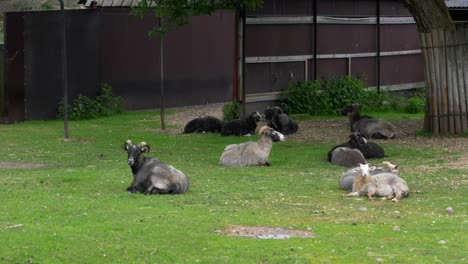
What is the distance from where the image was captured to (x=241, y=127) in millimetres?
22812

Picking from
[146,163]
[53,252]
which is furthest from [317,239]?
[146,163]

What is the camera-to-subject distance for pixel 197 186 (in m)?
14.6

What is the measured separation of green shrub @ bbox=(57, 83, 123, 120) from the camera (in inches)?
1042

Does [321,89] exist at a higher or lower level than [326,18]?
lower

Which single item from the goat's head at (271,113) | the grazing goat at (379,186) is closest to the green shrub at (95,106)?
the goat's head at (271,113)

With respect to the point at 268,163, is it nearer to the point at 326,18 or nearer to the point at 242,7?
the point at 242,7

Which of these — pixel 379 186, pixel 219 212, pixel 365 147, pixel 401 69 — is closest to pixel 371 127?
pixel 365 147

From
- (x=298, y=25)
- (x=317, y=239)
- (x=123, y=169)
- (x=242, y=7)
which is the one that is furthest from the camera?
(x=298, y=25)

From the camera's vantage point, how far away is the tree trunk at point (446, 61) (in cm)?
2120

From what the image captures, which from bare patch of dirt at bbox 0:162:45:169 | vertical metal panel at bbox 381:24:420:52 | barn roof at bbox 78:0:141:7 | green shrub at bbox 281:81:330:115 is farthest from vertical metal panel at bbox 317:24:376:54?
bare patch of dirt at bbox 0:162:45:169

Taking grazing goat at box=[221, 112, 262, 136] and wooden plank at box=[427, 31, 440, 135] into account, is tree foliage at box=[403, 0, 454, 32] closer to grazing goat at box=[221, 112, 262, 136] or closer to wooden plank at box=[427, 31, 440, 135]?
wooden plank at box=[427, 31, 440, 135]

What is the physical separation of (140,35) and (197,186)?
14769 millimetres

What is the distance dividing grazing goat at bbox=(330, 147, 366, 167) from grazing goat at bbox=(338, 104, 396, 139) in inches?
171

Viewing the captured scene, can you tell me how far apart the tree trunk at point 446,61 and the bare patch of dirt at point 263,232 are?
36.8 ft
